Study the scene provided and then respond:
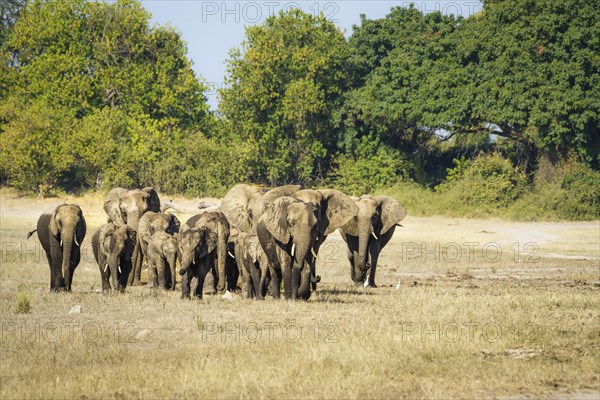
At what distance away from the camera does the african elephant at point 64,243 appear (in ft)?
70.0

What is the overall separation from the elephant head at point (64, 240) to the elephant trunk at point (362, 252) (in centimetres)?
699

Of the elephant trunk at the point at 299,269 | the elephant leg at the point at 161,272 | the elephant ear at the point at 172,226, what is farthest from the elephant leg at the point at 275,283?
the elephant ear at the point at 172,226

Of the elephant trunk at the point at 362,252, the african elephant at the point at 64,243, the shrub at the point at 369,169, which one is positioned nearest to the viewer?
the african elephant at the point at 64,243

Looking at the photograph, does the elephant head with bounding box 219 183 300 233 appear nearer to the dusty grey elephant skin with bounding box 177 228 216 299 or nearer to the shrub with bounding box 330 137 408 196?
the dusty grey elephant skin with bounding box 177 228 216 299

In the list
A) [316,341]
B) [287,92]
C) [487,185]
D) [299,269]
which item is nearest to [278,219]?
[299,269]

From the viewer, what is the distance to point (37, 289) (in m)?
22.0

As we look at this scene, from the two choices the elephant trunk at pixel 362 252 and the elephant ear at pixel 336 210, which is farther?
the elephant trunk at pixel 362 252

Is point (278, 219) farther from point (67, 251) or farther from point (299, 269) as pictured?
point (67, 251)

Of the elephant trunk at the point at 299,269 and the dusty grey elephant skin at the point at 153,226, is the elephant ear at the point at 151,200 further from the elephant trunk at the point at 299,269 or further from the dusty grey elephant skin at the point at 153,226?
the elephant trunk at the point at 299,269

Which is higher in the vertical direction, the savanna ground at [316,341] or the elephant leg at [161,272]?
the elephant leg at [161,272]

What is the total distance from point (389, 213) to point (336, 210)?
18.2 ft

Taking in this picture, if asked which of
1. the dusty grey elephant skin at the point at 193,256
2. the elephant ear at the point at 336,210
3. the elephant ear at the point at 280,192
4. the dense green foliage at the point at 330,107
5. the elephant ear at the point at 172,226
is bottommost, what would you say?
the dusty grey elephant skin at the point at 193,256

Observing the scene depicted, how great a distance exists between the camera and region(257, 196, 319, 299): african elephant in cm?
1905

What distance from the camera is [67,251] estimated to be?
21312 mm
